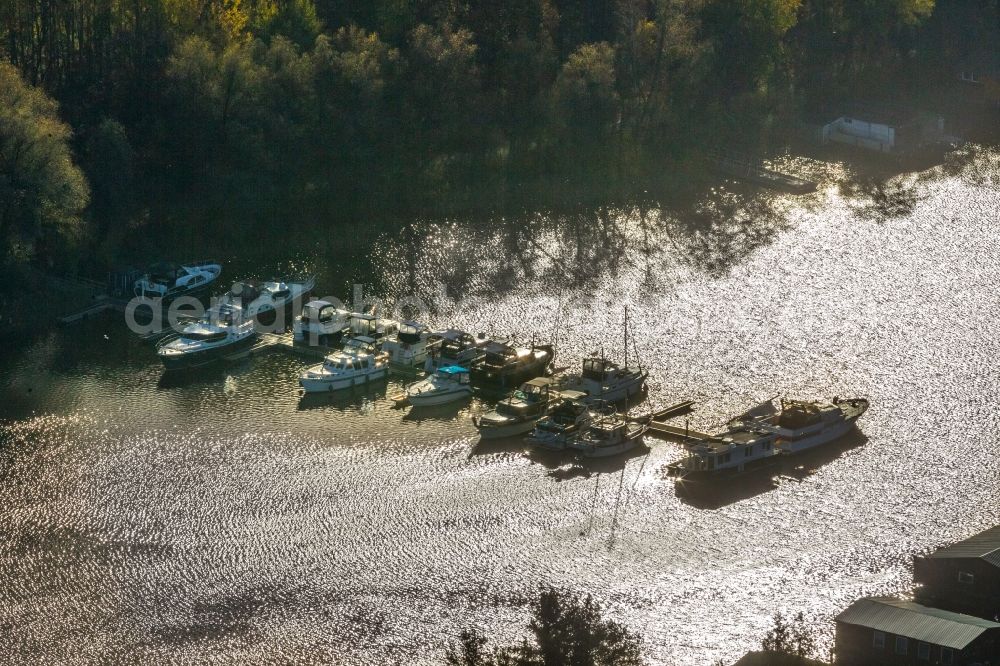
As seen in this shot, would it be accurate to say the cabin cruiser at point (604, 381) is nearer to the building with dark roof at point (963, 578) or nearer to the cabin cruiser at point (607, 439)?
the cabin cruiser at point (607, 439)

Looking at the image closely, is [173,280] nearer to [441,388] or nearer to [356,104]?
[441,388]

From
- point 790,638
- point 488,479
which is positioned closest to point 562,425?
point 488,479

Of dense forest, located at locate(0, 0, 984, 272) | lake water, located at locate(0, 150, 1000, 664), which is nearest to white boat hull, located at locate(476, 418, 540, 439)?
lake water, located at locate(0, 150, 1000, 664)

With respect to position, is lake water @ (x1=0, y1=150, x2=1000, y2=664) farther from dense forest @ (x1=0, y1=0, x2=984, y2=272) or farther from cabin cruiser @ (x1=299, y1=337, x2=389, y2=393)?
dense forest @ (x1=0, y1=0, x2=984, y2=272)

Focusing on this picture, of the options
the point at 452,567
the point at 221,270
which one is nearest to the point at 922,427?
the point at 452,567

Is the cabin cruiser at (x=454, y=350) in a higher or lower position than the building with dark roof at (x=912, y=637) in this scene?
higher

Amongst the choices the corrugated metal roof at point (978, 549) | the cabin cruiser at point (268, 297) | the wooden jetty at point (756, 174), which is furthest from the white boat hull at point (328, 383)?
the wooden jetty at point (756, 174)
